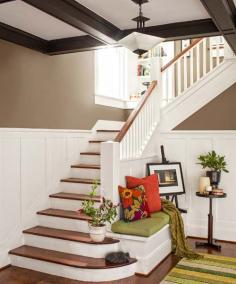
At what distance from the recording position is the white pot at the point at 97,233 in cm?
377

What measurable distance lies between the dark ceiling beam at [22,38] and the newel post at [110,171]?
4.96 ft

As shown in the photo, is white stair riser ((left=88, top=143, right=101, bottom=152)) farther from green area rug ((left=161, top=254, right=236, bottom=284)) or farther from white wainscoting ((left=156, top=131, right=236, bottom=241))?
green area rug ((left=161, top=254, right=236, bottom=284))

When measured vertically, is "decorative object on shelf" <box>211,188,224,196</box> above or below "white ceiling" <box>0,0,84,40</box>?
below

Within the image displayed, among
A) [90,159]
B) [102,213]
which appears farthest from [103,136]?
[102,213]

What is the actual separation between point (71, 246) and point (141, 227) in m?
0.83

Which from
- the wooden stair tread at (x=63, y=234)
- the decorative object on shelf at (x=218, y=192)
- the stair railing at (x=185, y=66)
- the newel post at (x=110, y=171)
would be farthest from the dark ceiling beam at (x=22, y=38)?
the decorative object on shelf at (x=218, y=192)

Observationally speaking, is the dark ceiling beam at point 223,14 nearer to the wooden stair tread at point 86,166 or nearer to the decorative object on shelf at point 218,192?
the decorative object on shelf at point 218,192

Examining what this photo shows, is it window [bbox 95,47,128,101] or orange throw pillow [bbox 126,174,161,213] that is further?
window [bbox 95,47,128,101]

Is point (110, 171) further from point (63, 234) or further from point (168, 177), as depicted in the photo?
point (168, 177)

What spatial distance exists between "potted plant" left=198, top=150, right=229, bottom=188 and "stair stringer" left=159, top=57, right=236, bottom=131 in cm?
A: 77

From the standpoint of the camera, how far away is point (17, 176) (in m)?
4.16

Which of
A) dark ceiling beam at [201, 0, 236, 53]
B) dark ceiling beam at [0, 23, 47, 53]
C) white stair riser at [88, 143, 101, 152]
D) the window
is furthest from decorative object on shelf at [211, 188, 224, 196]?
dark ceiling beam at [0, 23, 47, 53]

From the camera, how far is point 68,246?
3959mm

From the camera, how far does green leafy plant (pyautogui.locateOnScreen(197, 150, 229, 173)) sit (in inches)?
185
